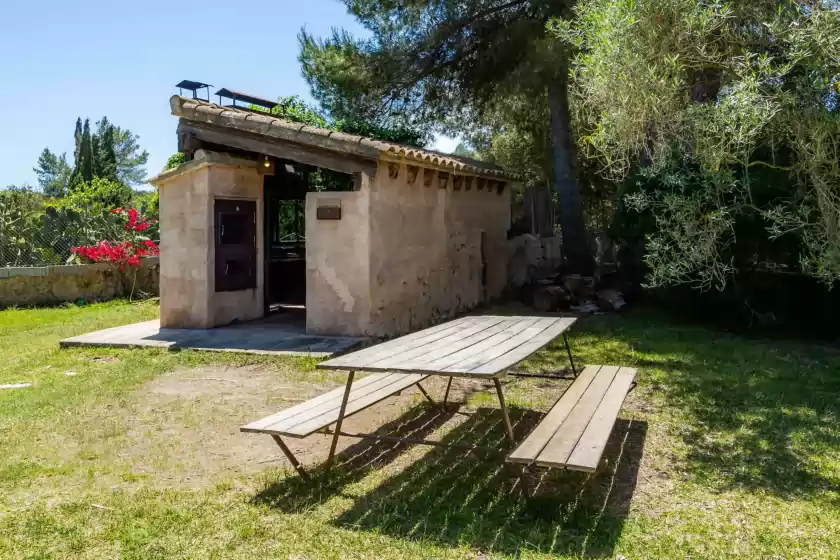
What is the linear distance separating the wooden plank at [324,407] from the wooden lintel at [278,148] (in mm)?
4192

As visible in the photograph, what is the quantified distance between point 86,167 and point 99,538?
100 feet

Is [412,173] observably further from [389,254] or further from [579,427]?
[579,427]

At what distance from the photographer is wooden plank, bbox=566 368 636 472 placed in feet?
11.0

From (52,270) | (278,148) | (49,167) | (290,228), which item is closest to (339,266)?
(278,148)

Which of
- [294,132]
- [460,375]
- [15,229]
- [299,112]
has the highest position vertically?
[299,112]

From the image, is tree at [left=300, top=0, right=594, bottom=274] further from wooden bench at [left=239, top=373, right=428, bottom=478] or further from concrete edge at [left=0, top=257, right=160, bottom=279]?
wooden bench at [left=239, top=373, right=428, bottom=478]

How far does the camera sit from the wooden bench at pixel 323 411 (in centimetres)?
396

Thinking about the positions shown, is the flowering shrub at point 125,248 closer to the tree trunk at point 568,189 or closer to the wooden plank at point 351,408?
the tree trunk at point 568,189

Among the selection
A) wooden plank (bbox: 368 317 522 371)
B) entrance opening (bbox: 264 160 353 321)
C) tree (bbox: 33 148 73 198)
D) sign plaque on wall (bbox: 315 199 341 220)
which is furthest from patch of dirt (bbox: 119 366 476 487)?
tree (bbox: 33 148 73 198)

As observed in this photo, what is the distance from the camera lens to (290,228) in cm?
1230

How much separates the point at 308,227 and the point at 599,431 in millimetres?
5875

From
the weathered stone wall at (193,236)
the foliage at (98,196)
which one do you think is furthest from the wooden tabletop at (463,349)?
the foliage at (98,196)

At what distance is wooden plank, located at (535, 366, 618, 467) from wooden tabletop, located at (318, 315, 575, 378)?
1.45 feet

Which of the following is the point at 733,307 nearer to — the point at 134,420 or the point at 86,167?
the point at 134,420
